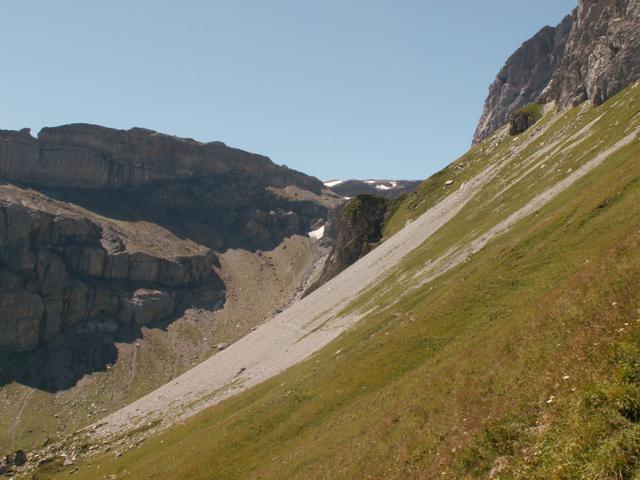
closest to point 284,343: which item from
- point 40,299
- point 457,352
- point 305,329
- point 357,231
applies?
point 305,329

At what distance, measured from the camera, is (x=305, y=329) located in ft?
271

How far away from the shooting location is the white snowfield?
6300 centimetres

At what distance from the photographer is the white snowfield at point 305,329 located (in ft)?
207

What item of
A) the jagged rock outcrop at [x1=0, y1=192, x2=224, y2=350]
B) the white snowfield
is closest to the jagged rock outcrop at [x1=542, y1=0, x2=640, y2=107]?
the white snowfield

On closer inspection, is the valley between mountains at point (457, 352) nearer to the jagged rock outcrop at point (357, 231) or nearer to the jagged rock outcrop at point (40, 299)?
the jagged rock outcrop at point (357, 231)

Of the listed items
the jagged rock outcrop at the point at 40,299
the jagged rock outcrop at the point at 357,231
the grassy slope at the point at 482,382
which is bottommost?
the grassy slope at the point at 482,382

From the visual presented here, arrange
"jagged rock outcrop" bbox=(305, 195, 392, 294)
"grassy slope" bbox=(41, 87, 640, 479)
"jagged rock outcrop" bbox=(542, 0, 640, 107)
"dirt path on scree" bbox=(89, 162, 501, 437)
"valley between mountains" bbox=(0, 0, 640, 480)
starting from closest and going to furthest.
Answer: "grassy slope" bbox=(41, 87, 640, 479) < "valley between mountains" bbox=(0, 0, 640, 480) < "dirt path on scree" bbox=(89, 162, 501, 437) < "jagged rock outcrop" bbox=(542, 0, 640, 107) < "jagged rock outcrop" bbox=(305, 195, 392, 294)

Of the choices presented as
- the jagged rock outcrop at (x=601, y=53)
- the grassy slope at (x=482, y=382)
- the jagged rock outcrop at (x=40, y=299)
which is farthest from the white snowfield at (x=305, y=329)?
the jagged rock outcrop at (x=40, y=299)

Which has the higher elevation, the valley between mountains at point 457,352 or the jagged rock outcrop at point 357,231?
the jagged rock outcrop at point 357,231

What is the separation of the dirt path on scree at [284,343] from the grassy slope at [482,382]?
368 inches

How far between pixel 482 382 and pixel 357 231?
399 feet

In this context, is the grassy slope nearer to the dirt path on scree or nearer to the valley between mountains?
the valley between mountains

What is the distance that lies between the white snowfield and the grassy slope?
5404 millimetres

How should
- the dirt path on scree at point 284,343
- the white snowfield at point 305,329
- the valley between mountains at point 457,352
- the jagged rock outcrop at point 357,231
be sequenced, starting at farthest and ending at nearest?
the jagged rock outcrop at point 357,231 < the dirt path on scree at point 284,343 < the white snowfield at point 305,329 < the valley between mountains at point 457,352
